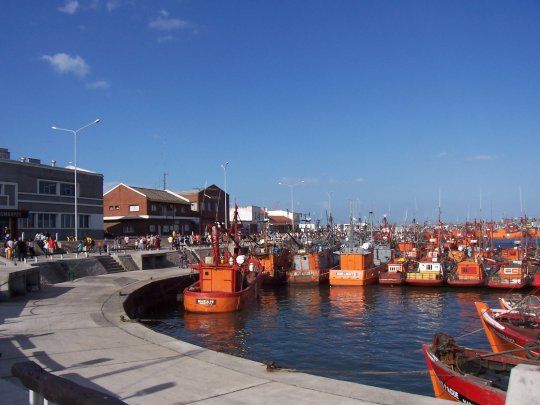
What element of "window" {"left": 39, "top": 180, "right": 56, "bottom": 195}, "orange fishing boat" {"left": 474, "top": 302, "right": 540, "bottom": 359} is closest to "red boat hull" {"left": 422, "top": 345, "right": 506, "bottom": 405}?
"orange fishing boat" {"left": 474, "top": 302, "right": 540, "bottom": 359}

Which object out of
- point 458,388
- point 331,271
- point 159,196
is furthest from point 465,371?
point 159,196

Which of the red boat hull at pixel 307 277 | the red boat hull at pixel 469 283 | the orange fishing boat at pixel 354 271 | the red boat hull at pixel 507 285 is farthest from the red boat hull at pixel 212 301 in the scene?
the red boat hull at pixel 507 285

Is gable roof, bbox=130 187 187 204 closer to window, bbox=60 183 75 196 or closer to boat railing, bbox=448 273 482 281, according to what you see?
window, bbox=60 183 75 196

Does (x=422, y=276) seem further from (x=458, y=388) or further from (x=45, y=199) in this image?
(x=45, y=199)

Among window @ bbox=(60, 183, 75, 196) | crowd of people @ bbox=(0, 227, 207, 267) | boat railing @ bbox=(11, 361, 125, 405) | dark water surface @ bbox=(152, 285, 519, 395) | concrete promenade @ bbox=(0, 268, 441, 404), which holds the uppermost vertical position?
window @ bbox=(60, 183, 75, 196)

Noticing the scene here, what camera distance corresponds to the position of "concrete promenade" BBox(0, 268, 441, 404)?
325 inches

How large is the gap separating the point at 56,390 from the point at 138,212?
67.0 m

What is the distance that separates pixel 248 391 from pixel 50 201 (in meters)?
46.0

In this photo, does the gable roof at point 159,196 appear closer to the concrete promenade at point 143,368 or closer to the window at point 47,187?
the window at point 47,187

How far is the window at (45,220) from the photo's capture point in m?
48.2

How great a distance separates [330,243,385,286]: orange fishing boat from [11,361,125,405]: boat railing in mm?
37130

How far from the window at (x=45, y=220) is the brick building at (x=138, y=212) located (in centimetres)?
1946

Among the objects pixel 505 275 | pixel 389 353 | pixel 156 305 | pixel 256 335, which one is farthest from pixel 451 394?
pixel 505 275

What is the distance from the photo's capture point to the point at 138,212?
69.9 m
